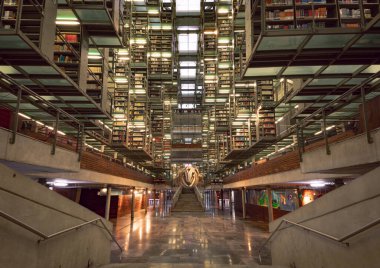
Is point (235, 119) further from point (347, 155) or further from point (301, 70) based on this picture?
point (347, 155)

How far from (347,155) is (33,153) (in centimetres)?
518

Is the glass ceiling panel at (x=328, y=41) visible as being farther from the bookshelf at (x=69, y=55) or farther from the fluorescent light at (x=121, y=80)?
the fluorescent light at (x=121, y=80)

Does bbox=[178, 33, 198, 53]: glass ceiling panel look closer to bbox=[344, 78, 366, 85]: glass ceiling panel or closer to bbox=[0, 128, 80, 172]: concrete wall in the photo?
bbox=[344, 78, 366, 85]: glass ceiling panel

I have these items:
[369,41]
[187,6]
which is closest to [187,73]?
[187,6]

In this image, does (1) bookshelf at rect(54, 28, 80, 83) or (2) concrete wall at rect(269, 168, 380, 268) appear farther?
(1) bookshelf at rect(54, 28, 80, 83)

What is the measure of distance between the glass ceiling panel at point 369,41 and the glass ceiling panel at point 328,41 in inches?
9.1

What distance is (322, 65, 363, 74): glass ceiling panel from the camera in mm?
6455

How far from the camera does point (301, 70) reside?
21.7ft

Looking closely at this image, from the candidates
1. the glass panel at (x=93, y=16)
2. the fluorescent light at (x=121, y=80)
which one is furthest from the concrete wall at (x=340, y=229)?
the fluorescent light at (x=121, y=80)

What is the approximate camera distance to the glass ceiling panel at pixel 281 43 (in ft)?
17.3

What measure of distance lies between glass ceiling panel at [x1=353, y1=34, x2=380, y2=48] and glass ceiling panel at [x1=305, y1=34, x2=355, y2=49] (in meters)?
0.23

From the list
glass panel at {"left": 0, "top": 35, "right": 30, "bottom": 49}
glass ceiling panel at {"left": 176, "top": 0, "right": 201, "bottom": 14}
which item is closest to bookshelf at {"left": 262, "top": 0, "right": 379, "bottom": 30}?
glass panel at {"left": 0, "top": 35, "right": 30, "bottom": 49}

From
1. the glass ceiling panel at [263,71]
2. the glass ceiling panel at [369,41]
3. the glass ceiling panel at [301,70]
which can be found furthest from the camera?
the glass ceiling panel at [263,71]

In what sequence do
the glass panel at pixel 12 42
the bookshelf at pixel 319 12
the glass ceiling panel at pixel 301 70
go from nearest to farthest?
the glass panel at pixel 12 42 → the bookshelf at pixel 319 12 → the glass ceiling panel at pixel 301 70
